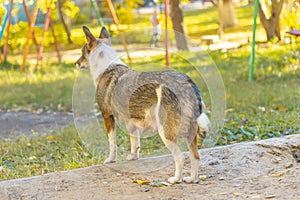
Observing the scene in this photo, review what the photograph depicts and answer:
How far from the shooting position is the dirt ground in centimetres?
481

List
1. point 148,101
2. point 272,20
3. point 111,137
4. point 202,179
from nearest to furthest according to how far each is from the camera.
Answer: point 148,101, point 202,179, point 111,137, point 272,20

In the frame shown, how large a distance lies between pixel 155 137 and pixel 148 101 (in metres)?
1.92

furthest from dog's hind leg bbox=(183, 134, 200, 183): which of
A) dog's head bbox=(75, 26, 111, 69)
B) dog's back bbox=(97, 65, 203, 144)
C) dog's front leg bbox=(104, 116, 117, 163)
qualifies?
dog's head bbox=(75, 26, 111, 69)

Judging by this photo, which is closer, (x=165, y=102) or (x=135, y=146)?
(x=165, y=102)

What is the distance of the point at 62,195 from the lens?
16.0ft

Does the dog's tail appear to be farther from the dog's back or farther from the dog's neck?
the dog's neck

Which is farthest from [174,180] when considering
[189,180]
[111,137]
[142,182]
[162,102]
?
[111,137]

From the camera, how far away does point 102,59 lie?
5551 millimetres

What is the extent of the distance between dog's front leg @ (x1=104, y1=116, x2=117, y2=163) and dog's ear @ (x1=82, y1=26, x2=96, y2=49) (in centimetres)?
63

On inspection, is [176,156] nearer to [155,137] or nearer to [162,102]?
[162,102]

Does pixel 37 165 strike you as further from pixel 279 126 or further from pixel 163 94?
pixel 279 126

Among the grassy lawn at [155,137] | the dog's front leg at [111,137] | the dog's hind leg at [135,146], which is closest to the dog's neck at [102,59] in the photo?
the grassy lawn at [155,137]

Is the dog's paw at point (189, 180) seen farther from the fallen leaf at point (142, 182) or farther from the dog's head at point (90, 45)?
the dog's head at point (90, 45)

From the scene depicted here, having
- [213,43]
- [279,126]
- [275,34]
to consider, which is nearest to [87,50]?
[279,126]
